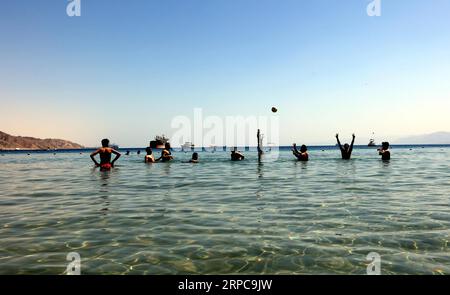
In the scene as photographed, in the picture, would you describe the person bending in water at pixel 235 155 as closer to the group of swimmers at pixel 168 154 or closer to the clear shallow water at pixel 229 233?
the group of swimmers at pixel 168 154

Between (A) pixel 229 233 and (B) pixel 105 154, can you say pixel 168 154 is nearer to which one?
(B) pixel 105 154

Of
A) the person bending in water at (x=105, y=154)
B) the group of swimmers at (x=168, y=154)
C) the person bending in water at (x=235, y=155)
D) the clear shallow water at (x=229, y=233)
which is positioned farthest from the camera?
the person bending in water at (x=235, y=155)

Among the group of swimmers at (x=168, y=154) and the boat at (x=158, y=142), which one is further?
the boat at (x=158, y=142)

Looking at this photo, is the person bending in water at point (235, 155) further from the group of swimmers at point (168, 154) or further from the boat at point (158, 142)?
the boat at point (158, 142)

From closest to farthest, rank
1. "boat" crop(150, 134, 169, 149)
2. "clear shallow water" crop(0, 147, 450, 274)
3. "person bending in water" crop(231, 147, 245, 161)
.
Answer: "clear shallow water" crop(0, 147, 450, 274)
"person bending in water" crop(231, 147, 245, 161)
"boat" crop(150, 134, 169, 149)

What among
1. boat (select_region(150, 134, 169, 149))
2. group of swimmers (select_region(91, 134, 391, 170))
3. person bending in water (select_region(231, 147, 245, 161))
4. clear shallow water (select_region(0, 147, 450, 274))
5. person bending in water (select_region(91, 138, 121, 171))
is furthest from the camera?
boat (select_region(150, 134, 169, 149))

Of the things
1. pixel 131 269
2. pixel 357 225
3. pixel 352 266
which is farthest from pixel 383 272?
pixel 131 269

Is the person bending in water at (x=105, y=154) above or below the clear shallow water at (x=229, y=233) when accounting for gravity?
above

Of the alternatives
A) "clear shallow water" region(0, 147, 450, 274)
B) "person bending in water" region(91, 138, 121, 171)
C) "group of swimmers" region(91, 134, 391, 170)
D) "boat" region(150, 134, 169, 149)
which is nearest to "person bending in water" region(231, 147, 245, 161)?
"group of swimmers" region(91, 134, 391, 170)

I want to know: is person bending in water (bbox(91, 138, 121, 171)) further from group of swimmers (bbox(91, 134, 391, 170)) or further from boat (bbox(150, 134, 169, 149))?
boat (bbox(150, 134, 169, 149))

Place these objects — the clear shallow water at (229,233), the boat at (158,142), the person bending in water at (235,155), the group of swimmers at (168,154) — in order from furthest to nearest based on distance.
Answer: the boat at (158,142) → the person bending in water at (235,155) → the group of swimmers at (168,154) → the clear shallow water at (229,233)

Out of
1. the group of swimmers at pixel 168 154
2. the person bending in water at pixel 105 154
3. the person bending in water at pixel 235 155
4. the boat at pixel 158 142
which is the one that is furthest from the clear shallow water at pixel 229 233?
the boat at pixel 158 142

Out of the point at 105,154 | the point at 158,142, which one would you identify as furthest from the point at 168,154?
the point at 158,142
